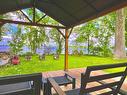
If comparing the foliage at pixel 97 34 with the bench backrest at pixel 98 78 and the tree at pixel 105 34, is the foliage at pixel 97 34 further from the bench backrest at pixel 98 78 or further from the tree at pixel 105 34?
the bench backrest at pixel 98 78

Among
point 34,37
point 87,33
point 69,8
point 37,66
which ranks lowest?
point 37,66

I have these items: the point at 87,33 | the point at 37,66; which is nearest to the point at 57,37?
the point at 87,33

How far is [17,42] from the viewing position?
1161 cm

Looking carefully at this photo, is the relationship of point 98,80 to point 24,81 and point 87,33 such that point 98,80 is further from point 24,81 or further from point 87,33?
point 87,33

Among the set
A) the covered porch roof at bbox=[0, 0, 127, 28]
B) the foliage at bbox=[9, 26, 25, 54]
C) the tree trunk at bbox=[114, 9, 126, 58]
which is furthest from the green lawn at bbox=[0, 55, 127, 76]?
the covered porch roof at bbox=[0, 0, 127, 28]

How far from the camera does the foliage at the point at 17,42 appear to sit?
1130 centimetres

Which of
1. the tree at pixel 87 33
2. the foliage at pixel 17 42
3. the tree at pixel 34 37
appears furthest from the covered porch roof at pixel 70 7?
the tree at pixel 87 33

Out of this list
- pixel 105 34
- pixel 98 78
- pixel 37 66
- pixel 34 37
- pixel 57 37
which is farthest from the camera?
pixel 105 34

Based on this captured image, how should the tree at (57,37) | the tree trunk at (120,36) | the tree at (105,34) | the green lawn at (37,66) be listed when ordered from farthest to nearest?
1. the tree at (105,34)
2. the tree at (57,37)
3. the tree trunk at (120,36)
4. the green lawn at (37,66)

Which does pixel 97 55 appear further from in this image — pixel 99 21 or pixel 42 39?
pixel 42 39

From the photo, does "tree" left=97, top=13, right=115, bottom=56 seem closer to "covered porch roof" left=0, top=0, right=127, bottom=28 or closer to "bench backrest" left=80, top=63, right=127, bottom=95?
"covered porch roof" left=0, top=0, right=127, bottom=28

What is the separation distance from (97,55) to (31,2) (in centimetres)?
892

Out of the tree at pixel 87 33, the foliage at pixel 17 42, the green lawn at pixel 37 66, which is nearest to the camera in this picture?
the green lawn at pixel 37 66

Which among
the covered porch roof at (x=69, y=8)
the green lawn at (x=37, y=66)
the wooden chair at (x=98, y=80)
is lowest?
the green lawn at (x=37, y=66)
